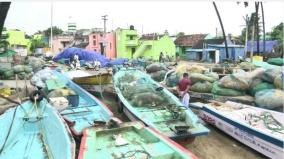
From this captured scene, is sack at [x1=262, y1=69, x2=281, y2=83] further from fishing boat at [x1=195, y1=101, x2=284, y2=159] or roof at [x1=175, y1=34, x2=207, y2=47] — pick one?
roof at [x1=175, y1=34, x2=207, y2=47]

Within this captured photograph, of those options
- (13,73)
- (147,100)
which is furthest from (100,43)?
(147,100)

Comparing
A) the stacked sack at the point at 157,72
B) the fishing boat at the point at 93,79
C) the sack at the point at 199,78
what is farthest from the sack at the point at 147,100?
the stacked sack at the point at 157,72

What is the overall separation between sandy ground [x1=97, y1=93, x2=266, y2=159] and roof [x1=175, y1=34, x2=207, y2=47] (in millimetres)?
39786

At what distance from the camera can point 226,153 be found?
661 centimetres

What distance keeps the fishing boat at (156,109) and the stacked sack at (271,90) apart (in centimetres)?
230

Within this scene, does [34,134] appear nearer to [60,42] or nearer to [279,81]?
[279,81]

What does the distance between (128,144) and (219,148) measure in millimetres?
2429

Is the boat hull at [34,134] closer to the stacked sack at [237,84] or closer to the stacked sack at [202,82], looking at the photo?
the stacked sack at [202,82]

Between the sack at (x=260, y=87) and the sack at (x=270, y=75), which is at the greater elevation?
the sack at (x=270, y=75)

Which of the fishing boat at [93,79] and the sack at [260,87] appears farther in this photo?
the fishing boat at [93,79]

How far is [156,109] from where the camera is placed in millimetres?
7969

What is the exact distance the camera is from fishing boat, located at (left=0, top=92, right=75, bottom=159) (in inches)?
219

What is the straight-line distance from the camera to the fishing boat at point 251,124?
595cm

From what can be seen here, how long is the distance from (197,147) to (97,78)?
20.0 ft
